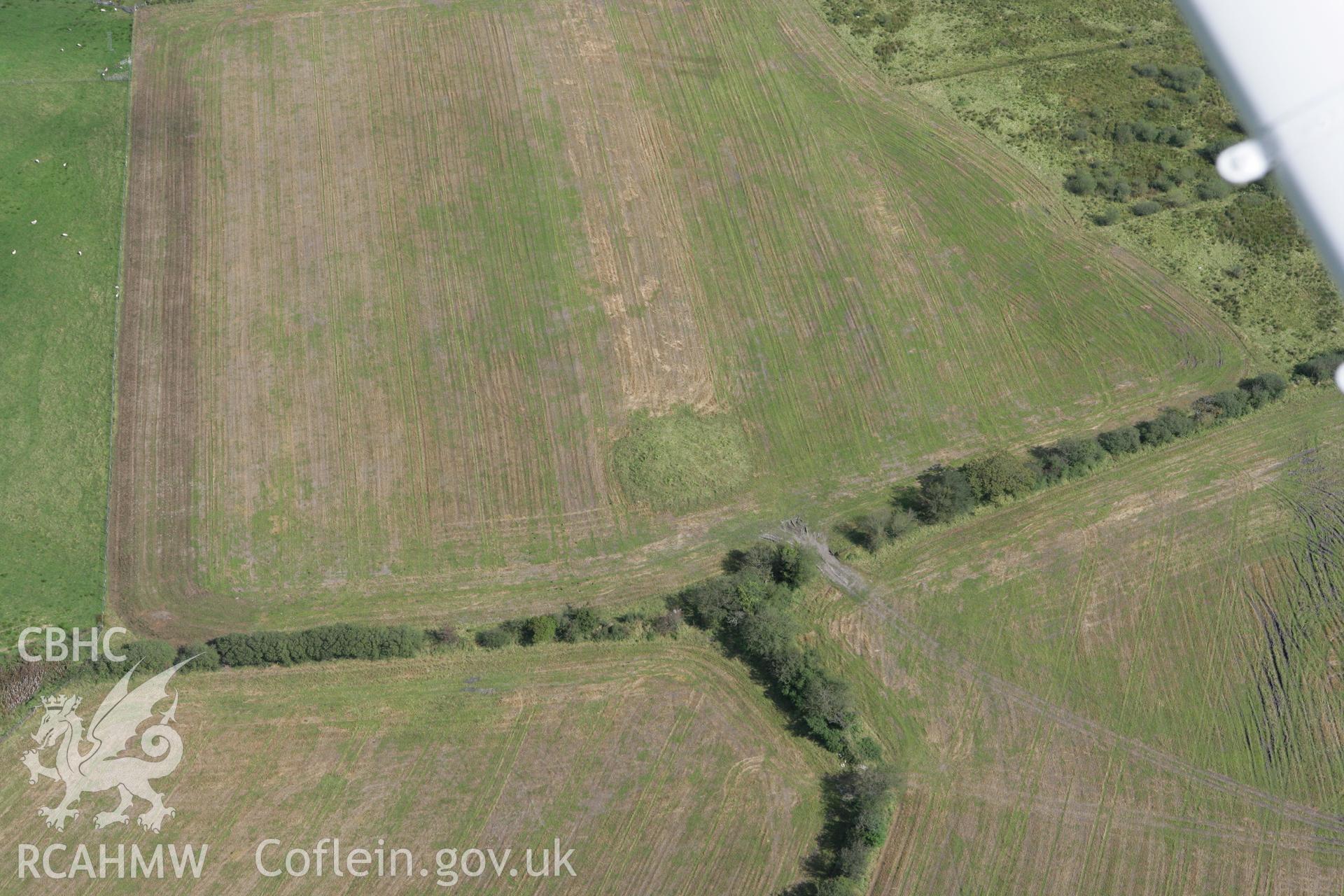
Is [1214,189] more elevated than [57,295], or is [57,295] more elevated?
[1214,189]

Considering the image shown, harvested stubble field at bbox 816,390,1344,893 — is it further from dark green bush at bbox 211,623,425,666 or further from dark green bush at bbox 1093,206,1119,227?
dark green bush at bbox 211,623,425,666

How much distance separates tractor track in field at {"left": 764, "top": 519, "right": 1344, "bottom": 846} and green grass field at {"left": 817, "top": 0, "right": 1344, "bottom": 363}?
2444cm

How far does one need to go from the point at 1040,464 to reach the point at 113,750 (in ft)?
146

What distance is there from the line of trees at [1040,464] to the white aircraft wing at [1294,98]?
9.30 metres

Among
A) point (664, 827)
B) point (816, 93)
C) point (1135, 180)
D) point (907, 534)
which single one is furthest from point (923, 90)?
point (664, 827)

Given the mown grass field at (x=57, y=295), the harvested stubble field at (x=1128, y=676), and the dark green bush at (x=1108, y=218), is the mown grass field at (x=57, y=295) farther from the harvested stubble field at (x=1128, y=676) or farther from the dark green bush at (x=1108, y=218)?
the dark green bush at (x=1108, y=218)

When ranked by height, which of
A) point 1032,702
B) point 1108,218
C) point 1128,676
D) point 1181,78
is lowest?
point 1032,702

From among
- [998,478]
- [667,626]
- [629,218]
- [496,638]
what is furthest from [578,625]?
[629,218]

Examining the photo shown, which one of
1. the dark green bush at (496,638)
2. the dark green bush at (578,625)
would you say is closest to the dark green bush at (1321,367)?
the dark green bush at (578,625)

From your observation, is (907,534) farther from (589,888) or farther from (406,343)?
(406,343)

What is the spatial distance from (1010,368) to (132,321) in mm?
48292

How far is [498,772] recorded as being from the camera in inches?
1582

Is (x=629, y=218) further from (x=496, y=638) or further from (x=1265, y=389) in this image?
(x=1265, y=389)

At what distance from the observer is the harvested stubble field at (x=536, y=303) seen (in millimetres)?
46375
